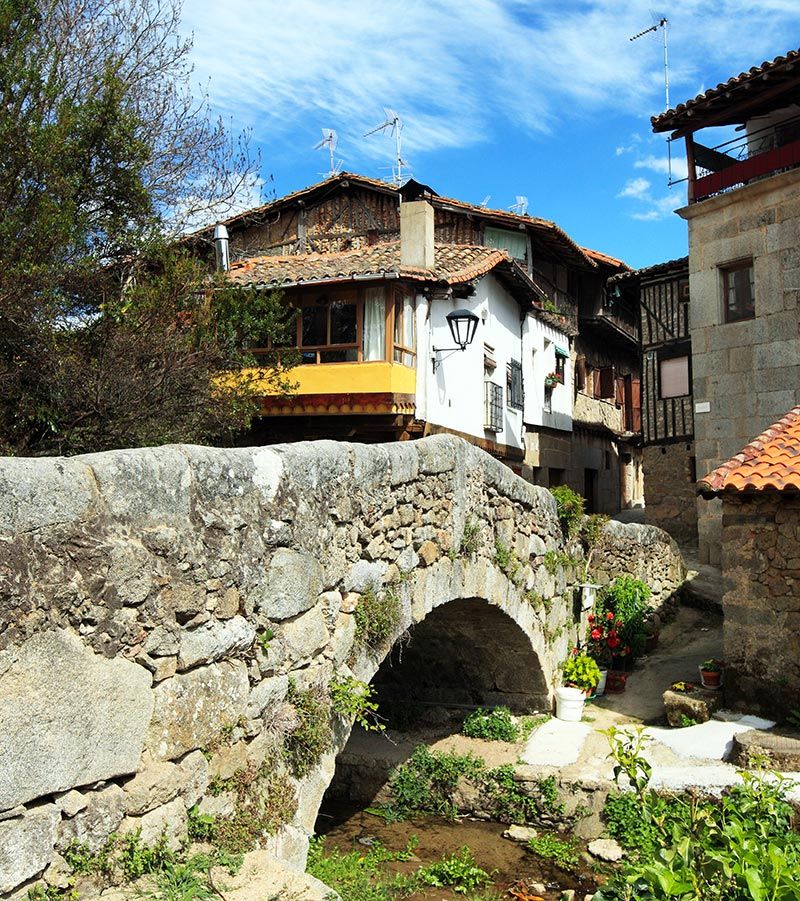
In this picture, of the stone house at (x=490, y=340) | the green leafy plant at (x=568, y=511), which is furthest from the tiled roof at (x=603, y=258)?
the green leafy plant at (x=568, y=511)

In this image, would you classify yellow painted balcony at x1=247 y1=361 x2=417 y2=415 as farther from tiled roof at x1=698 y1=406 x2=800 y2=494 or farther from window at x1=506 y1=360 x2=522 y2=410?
tiled roof at x1=698 y1=406 x2=800 y2=494

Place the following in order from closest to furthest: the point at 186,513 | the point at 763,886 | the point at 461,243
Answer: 1. the point at 763,886
2. the point at 186,513
3. the point at 461,243

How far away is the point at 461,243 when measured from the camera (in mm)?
19141

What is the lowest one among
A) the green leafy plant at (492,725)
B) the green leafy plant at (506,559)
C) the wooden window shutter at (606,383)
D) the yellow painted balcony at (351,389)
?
the green leafy plant at (492,725)

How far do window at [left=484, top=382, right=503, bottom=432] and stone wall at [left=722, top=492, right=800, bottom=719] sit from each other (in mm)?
8822

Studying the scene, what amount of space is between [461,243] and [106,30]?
11381 millimetres

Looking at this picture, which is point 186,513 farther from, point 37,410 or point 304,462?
point 37,410

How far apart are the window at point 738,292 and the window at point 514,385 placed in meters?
5.95

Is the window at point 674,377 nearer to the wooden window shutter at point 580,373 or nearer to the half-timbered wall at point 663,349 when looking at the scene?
the half-timbered wall at point 663,349

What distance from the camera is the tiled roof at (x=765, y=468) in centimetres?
823

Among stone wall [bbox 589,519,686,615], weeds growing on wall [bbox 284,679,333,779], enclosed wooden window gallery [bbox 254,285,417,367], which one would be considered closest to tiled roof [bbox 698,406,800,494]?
stone wall [bbox 589,519,686,615]

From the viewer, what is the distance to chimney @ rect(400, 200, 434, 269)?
15102 millimetres

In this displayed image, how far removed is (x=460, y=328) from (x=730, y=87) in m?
5.80

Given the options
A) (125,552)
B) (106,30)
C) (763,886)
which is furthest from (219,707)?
(106,30)
